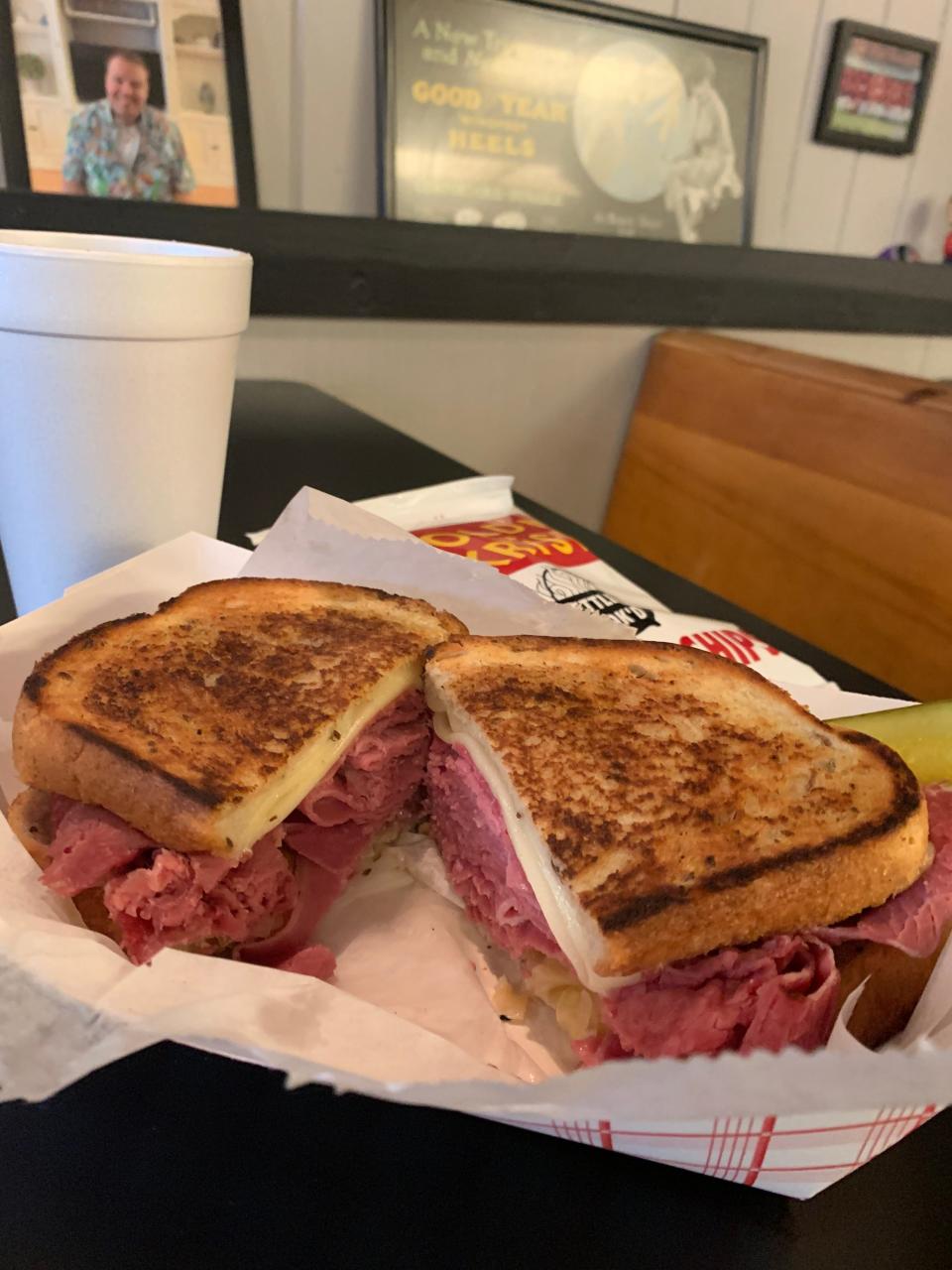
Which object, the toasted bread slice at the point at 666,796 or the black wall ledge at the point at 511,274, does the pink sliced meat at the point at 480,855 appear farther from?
the black wall ledge at the point at 511,274

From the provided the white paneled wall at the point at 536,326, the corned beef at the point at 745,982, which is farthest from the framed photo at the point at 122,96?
the corned beef at the point at 745,982

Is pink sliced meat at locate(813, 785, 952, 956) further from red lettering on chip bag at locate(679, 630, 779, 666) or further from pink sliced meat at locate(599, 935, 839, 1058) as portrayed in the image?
red lettering on chip bag at locate(679, 630, 779, 666)

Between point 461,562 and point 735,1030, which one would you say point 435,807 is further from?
point 735,1030

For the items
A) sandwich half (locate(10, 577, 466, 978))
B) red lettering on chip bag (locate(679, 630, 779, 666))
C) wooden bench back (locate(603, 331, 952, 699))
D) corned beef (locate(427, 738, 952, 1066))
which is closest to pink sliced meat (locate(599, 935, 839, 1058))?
corned beef (locate(427, 738, 952, 1066))

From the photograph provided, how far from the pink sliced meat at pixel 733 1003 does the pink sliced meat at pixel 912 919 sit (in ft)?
0.11

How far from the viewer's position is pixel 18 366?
89cm

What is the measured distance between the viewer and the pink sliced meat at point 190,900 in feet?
2.27

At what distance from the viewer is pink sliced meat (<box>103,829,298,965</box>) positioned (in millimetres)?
692

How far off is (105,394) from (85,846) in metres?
0.45

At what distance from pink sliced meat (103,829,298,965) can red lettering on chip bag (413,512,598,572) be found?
647 mm

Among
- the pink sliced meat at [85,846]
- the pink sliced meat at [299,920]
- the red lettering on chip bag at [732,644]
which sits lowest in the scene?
the pink sliced meat at [299,920]

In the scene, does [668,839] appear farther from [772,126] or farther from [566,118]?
[772,126]

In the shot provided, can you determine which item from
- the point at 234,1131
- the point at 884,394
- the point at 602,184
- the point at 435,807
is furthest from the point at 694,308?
the point at 234,1131

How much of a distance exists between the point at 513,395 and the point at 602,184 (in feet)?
1.82
